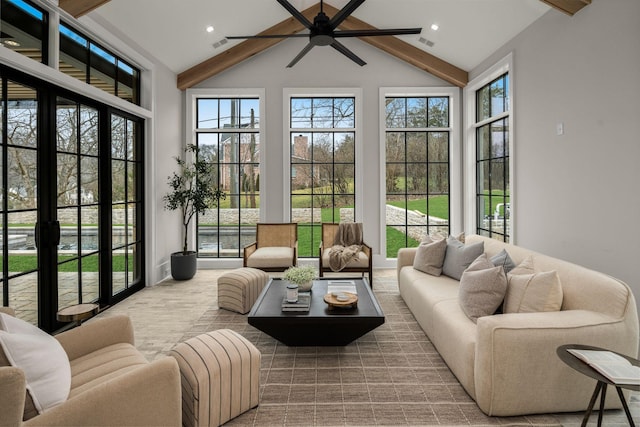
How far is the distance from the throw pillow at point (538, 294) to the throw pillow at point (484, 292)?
0.31 feet

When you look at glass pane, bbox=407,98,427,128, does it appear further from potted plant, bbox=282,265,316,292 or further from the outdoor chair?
potted plant, bbox=282,265,316,292

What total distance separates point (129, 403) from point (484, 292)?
2152 millimetres

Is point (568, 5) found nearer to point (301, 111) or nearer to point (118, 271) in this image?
point (301, 111)

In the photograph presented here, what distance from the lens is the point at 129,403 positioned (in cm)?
141

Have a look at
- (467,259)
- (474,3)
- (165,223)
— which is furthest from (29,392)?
(474,3)

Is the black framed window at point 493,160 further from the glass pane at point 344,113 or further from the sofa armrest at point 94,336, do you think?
the sofa armrest at point 94,336

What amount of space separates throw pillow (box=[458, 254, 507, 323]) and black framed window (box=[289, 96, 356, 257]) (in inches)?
146

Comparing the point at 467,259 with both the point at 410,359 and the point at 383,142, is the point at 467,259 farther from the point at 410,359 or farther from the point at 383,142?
the point at 383,142

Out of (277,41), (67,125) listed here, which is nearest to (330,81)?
(277,41)

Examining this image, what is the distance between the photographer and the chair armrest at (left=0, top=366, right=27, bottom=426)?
1.15m

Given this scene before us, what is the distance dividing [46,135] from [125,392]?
2.82 m

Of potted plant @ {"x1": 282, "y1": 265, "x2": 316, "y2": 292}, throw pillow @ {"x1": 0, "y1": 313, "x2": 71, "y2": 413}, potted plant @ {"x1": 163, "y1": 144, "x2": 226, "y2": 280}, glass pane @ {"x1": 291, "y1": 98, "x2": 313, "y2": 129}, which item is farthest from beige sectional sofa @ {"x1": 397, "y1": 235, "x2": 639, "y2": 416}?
glass pane @ {"x1": 291, "y1": 98, "x2": 313, "y2": 129}

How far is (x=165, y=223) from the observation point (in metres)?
5.34

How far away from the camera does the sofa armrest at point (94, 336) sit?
6.18ft
